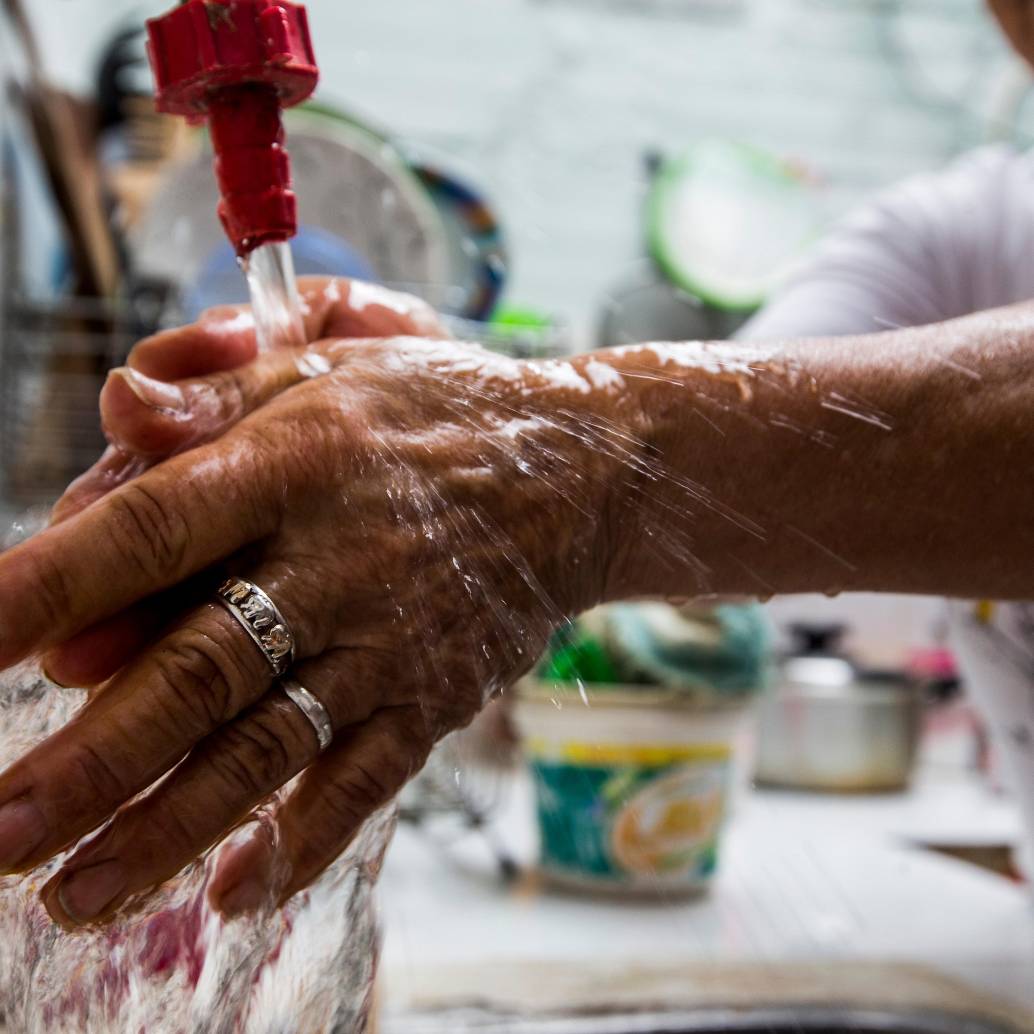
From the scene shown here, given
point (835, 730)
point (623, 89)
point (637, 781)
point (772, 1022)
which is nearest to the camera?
point (772, 1022)

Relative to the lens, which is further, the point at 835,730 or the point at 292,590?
the point at 835,730

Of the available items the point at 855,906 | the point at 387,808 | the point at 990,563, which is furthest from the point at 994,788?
the point at 387,808

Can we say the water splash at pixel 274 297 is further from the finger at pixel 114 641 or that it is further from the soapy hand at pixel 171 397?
the finger at pixel 114 641

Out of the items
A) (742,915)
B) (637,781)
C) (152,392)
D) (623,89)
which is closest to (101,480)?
(152,392)

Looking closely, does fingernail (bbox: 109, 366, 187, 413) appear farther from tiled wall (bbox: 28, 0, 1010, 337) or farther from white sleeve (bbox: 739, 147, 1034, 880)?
tiled wall (bbox: 28, 0, 1010, 337)

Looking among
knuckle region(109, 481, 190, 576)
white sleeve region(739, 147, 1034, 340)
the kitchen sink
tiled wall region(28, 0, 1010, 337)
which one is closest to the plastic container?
the kitchen sink

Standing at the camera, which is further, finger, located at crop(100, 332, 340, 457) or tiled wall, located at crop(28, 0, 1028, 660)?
tiled wall, located at crop(28, 0, 1028, 660)

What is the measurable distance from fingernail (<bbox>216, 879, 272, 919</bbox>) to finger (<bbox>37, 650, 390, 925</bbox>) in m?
0.05

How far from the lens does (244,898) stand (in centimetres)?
40

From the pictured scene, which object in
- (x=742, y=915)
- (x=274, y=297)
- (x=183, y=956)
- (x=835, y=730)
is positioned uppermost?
(x=274, y=297)

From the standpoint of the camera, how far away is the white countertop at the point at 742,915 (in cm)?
79

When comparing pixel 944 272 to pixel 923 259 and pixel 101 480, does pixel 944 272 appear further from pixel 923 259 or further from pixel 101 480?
pixel 101 480

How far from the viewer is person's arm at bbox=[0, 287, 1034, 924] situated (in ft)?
1.12

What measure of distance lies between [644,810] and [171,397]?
0.58m
